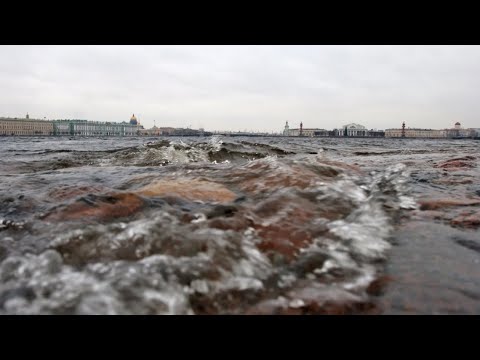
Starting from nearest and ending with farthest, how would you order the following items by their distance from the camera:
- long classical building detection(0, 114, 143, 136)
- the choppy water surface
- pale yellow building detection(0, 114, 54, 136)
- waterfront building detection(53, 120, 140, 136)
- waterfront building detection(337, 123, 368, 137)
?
the choppy water surface → pale yellow building detection(0, 114, 54, 136) → long classical building detection(0, 114, 143, 136) → waterfront building detection(53, 120, 140, 136) → waterfront building detection(337, 123, 368, 137)

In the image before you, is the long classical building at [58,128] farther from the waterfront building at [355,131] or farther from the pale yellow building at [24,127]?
the waterfront building at [355,131]

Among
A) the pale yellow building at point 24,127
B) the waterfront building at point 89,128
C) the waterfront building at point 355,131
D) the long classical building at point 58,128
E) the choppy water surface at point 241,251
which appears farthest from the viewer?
the waterfront building at point 355,131

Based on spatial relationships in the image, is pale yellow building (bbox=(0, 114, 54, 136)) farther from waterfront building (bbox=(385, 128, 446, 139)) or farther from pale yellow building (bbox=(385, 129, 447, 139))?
pale yellow building (bbox=(385, 129, 447, 139))

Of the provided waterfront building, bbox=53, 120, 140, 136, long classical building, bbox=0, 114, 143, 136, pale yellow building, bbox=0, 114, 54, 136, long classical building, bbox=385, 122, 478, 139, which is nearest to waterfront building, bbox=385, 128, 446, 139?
long classical building, bbox=385, 122, 478, 139

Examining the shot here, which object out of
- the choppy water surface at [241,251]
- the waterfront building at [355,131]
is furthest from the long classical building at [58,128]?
the choppy water surface at [241,251]

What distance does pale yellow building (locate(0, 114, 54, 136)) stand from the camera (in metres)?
113

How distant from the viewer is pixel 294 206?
9.23ft

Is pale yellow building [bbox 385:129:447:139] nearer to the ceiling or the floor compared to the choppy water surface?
nearer to the ceiling

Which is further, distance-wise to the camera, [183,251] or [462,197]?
[462,197]

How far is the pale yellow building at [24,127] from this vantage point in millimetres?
113312

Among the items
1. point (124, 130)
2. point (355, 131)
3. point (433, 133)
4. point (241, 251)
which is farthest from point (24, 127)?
point (433, 133)
